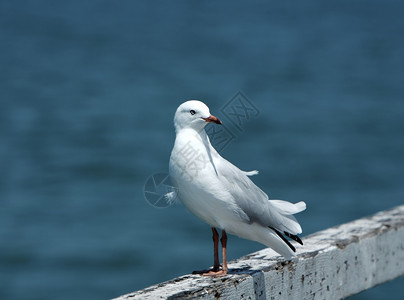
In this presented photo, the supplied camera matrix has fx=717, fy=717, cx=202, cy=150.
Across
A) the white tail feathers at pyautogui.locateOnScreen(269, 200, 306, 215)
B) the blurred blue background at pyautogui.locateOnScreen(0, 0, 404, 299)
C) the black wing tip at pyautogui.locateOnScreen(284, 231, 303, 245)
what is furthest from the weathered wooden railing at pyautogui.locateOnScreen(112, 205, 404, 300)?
the blurred blue background at pyautogui.locateOnScreen(0, 0, 404, 299)

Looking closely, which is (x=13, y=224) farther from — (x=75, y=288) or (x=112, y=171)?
(x=112, y=171)

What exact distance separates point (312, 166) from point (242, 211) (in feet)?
37.8

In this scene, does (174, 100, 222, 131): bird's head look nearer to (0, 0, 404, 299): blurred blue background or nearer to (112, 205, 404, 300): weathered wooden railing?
(112, 205, 404, 300): weathered wooden railing

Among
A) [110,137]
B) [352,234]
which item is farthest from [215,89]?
[352,234]

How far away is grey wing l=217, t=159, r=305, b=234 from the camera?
3404 mm

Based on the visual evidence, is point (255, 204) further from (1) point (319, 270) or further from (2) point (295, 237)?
(1) point (319, 270)

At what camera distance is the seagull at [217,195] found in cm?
325

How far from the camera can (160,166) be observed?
46.0 ft

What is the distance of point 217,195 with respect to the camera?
10.8 ft

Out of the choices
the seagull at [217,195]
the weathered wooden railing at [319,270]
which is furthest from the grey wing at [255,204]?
the weathered wooden railing at [319,270]

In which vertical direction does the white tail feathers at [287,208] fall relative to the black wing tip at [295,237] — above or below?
above

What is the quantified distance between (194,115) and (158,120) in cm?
1339

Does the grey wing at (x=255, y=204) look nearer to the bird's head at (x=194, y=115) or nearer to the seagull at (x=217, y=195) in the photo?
the seagull at (x=217, y=195)

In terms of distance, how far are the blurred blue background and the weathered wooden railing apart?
637 centimetres
